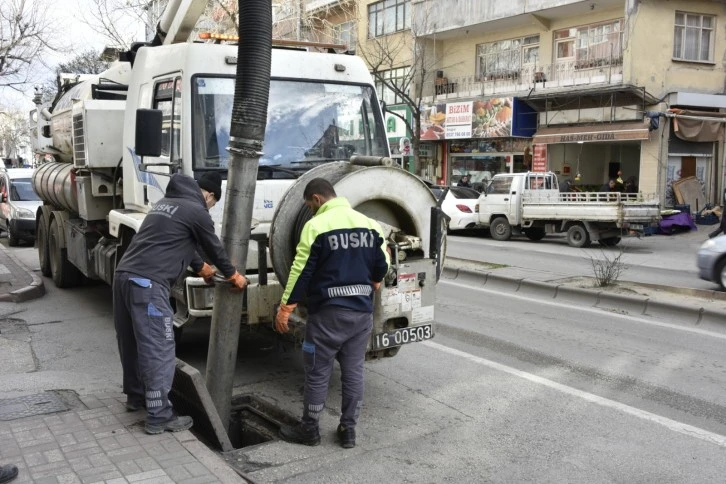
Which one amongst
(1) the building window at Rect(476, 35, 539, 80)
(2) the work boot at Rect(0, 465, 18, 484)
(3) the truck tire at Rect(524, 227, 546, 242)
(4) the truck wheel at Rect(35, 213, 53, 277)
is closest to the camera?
(2) the work boot at Rect(0, 465, 18, 484)

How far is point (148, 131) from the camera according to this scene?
591cm

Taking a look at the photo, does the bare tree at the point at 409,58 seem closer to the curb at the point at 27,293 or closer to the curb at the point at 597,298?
the curb at the point at 597,298

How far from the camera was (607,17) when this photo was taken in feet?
78.9

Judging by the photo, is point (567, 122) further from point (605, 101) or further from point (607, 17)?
point (607, 17)

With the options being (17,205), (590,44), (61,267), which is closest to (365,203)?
(61,267)

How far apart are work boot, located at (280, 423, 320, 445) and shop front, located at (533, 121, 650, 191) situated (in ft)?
70.2

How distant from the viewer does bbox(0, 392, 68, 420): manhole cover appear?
199 inches

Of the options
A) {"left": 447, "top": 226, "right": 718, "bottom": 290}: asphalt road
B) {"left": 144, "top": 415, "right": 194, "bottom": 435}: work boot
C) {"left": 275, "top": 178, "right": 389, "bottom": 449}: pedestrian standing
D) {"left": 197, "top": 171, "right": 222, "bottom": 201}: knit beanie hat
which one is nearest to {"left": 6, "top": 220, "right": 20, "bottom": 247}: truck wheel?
{"left": 447, "top": 226, "right": 718, "bottom": 290}: asphalt road

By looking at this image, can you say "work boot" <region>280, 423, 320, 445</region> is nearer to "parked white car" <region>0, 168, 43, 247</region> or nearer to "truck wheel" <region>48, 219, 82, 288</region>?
"truck wheel" <region>48, 219, 82, 288</region>

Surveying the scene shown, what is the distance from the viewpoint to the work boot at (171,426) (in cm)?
457

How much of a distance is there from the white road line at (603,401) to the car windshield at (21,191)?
1489 centimetres

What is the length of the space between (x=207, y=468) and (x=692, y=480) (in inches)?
118

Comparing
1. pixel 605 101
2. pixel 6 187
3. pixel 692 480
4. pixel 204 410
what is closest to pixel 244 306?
pixel 204 410

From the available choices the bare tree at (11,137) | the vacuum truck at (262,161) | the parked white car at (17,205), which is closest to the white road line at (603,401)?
the vacuum truck at (262,161)
